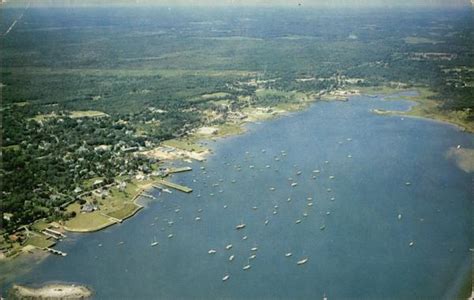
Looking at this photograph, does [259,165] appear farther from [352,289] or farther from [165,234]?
[352,289]

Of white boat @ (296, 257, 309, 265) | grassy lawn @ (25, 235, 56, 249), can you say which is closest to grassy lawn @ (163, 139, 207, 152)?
grassy lawn @ (25, 235, 56, 249)

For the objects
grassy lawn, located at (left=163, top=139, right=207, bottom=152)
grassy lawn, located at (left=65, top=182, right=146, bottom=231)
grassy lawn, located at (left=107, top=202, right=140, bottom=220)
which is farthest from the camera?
grassy lawn, located at (left=163, top=139, right=207, bottom=152)

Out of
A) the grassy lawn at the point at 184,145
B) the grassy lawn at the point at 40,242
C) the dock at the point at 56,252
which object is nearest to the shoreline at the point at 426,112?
the grassy lawn at the point at 184,145

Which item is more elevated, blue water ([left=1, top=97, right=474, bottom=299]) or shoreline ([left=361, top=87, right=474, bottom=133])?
shoreline ([left=361, top=87, right=474, bottom=133])

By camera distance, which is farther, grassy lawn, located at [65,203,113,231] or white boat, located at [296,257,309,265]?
grassy lawn, located at [65,203,113,231]

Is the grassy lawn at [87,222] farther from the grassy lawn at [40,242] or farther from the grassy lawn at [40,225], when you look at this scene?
the grassy lawn at [40,242]

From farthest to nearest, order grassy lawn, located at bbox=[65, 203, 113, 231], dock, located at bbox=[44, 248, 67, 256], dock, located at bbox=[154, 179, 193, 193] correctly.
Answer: dock, located at bbox=[154, 179, 193, 193], grassy lawn, located at bbox=[65, 203, 113, 231], dock, located at bbox=[44, 248, 67, 256]

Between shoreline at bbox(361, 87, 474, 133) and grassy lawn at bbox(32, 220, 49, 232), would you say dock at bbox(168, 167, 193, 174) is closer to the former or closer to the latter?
grassy lawn at bbox(32, 220, 49, 232)

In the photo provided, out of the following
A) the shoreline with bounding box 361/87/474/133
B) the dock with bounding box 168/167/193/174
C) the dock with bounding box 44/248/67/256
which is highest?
the shoreline with bounding box 361/87/474/133
